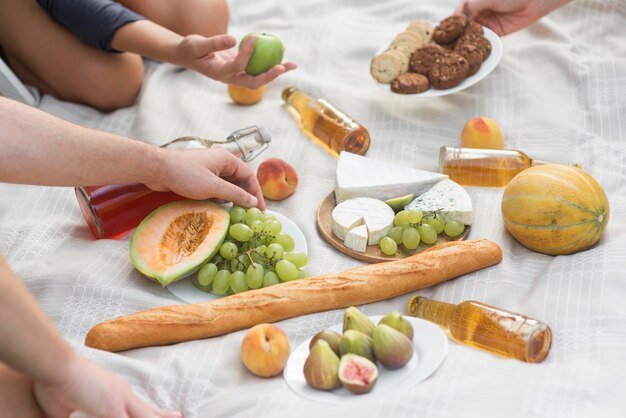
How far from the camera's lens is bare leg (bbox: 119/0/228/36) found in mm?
1947

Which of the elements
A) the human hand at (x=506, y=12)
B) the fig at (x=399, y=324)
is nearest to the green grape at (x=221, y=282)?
the fig at (x=399, y=324)

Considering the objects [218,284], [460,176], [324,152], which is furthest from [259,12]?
[218,284]

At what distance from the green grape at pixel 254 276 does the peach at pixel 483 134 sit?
2.09 ft

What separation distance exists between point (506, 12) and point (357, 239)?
894 millimetres

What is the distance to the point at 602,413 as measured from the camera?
0.91 meters

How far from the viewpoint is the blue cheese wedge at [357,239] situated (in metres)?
1.35

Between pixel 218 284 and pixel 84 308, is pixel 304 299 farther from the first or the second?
pixel 84 308

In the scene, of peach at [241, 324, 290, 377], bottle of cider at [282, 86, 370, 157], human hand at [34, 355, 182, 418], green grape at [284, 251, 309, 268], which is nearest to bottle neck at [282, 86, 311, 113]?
bottle of cider at [282, 86, 370, 157]

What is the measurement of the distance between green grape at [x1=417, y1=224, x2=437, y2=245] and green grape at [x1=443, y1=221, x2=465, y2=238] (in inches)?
1.2

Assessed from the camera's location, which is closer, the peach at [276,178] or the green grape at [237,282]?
the green grape at [237,282]

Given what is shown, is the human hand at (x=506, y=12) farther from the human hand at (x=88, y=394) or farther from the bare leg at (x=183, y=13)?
the human hand at (x=88, y=394)

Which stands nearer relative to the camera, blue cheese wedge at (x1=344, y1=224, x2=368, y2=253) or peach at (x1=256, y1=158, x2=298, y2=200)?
blue cheese wedge at (x1=344, y1=224, x2=368, y2=253)

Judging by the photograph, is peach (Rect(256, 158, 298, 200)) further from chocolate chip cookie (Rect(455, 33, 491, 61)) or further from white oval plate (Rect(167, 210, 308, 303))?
chocolate chip cookie (Rect(455, 33, 491, 61))

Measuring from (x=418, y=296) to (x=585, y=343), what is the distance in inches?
10.6
